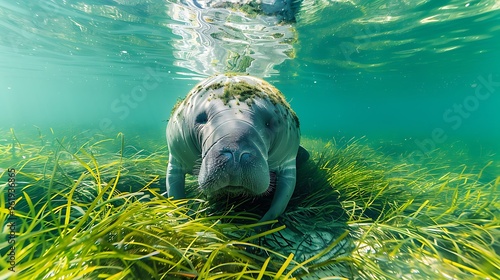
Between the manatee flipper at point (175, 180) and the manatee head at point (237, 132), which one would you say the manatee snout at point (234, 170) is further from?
the manatee flipper at point (175, 180)

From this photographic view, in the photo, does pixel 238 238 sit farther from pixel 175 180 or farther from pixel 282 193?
pixel 175 180

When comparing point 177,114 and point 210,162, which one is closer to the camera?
point 210,162

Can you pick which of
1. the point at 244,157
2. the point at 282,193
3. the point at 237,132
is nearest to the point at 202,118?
the point at 237,132

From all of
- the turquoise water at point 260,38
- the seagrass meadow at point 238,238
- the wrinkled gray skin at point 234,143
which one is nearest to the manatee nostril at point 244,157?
the wrinkled gray skin at point 234,143

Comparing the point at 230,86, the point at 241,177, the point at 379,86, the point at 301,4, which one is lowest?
the point at 379,86

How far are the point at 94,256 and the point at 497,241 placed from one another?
332cm

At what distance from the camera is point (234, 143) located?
202 cm

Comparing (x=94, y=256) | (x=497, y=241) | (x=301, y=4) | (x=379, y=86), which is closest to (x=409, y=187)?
(x=497, y=241)

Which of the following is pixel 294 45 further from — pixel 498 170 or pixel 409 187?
pixel 409 187

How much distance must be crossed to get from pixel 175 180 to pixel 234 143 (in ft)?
4.96

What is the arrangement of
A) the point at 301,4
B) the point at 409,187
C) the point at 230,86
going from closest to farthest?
the point at 230,86, the point at 409,187, the point at 301,4

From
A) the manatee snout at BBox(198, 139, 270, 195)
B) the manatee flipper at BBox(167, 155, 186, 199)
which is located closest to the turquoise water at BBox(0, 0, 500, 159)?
the manatee flipper at BBox(167, 155, 186, 199)

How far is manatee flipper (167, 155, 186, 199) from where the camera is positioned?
315 cm

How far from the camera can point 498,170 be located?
11.3 metres
